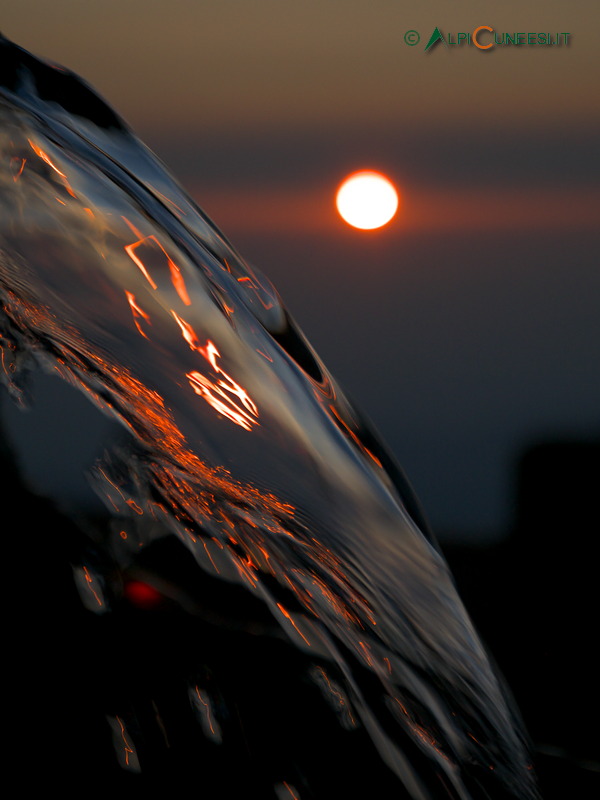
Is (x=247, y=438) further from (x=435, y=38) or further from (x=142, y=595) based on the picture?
(x=435, y=38)

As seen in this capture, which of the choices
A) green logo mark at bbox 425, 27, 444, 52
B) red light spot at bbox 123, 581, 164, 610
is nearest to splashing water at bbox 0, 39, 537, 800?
red light spot at bbox 123, 581, 164, 610

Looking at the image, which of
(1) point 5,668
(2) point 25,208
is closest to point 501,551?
(1) point 5,668

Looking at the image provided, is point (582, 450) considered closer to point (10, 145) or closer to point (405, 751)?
point (405, 751)

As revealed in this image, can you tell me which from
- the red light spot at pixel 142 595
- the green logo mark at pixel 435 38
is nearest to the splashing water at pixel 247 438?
the red light spot at pixel 142 595

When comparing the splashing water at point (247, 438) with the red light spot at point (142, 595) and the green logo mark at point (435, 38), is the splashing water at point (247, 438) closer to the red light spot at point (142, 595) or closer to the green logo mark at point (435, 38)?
the red light spot at point (142, 595)

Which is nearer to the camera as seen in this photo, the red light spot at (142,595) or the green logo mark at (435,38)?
the red light spot at (142,595)

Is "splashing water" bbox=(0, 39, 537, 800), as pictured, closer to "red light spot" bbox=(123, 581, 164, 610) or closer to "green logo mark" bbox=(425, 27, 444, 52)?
"red light spot" bbox=(123, 581, 164, 610)
